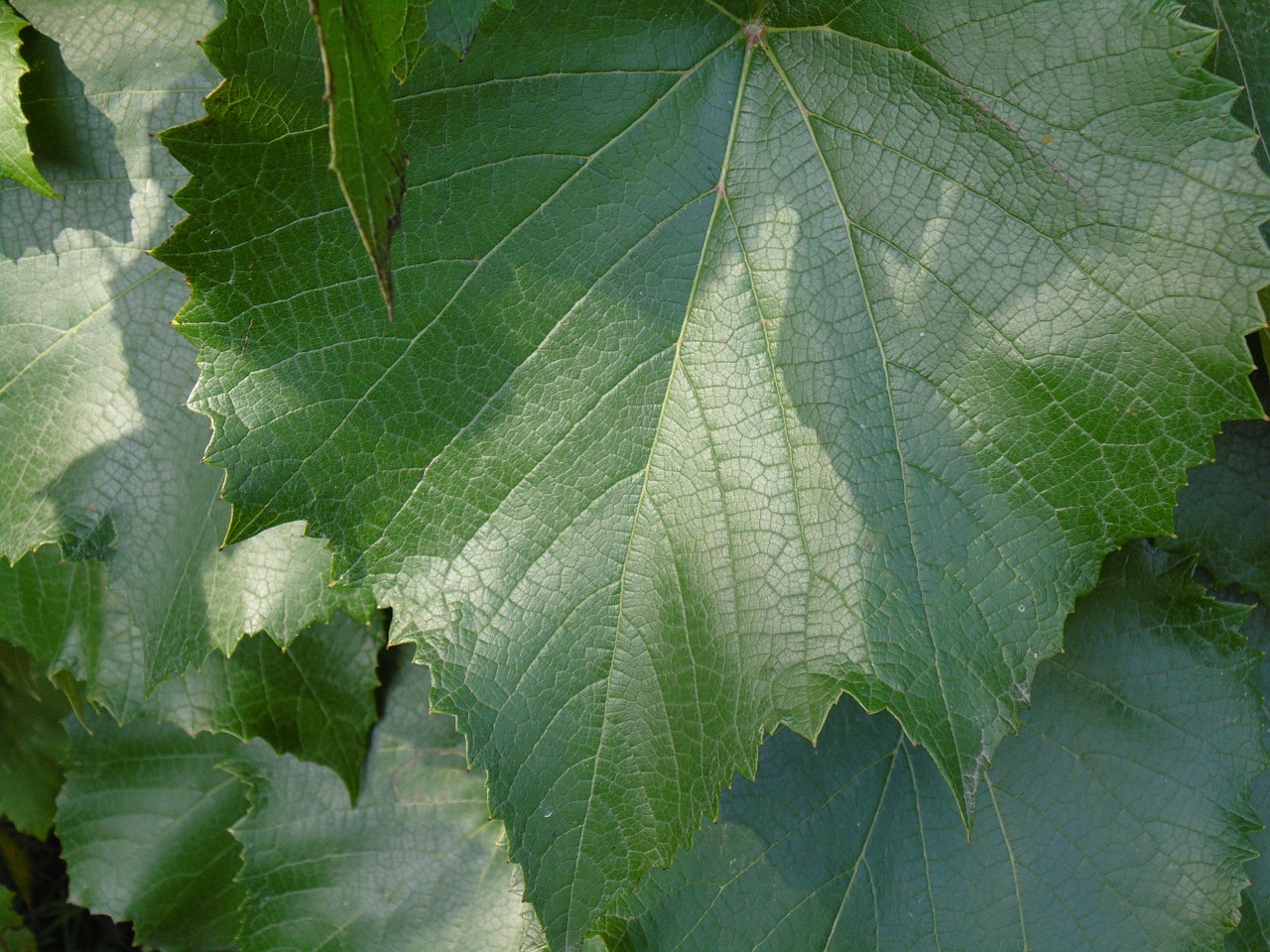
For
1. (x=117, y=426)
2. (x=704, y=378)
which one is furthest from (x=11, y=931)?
(x=704, y=378)

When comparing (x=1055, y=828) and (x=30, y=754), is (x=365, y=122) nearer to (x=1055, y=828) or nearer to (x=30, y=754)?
(x=1055, y=828)

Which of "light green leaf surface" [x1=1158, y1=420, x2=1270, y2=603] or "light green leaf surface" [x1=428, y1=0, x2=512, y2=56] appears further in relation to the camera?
"light green leaf surface" [x1=1158, y1=420, x2=1270, y2=603]

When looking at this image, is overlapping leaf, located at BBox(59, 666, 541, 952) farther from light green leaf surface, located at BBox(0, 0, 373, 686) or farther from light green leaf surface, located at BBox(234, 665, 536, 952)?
light green leaf surface, located at BBox(0, 0, 373, 686)

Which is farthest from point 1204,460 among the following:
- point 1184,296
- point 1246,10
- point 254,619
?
point 254,619

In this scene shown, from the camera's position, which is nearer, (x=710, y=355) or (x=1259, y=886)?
(x=710, y=355)

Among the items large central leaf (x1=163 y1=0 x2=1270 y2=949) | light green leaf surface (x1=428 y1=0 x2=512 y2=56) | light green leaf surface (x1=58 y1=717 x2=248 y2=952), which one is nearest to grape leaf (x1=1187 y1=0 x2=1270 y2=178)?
large central leaf (x1=163 y1=0 x2=1270 y2=949)

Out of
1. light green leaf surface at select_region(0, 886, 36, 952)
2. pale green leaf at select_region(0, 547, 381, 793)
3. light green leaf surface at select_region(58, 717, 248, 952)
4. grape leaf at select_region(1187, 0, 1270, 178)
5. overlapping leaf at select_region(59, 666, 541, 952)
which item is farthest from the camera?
light green leaf surface at select_region(0, 886, 36, 952)
